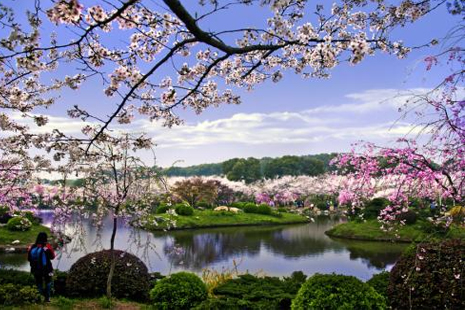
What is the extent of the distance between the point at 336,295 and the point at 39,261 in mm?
6666

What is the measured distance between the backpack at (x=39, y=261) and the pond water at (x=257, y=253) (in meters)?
5.54

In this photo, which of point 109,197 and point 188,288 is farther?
point 109,197

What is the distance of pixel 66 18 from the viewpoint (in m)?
3.82

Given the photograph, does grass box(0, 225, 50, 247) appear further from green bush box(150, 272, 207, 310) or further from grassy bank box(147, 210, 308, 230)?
green bush box(150, 272, 207, 310)

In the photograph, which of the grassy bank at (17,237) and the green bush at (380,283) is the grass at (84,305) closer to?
the green bush at (380,283)

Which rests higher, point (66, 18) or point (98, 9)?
point (98, 9)

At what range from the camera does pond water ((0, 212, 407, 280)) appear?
66.8 ft

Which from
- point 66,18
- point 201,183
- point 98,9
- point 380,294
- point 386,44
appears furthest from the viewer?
point 201,183

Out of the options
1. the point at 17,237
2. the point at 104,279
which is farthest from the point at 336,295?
the point at 17,237

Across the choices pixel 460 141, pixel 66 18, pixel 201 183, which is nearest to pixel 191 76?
pixel 66 18

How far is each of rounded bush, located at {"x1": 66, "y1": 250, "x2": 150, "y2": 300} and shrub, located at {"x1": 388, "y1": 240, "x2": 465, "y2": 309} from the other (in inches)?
235

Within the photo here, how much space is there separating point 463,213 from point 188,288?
19.7 ft

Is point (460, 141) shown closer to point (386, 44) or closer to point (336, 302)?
point (386, 44)

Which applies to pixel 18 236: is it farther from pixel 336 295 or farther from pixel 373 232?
pixel 336 295
